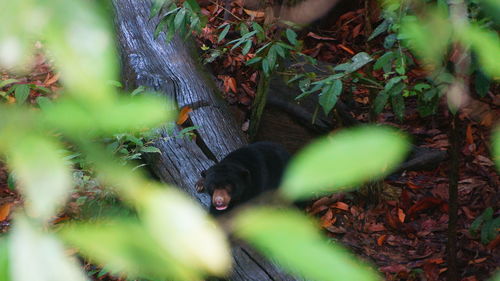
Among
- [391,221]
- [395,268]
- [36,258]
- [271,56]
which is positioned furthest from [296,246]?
[391,221]

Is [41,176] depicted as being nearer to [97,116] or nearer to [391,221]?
[97,116]

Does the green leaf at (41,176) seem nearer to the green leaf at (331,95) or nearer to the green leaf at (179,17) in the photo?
the green leaf at (331,95)

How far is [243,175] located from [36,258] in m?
4.21

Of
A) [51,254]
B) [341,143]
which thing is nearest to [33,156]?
[51,254]

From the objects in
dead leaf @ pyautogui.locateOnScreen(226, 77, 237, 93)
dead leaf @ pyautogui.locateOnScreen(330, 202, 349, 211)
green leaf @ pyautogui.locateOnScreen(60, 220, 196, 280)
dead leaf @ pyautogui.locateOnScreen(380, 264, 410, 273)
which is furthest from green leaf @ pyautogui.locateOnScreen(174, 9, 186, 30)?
green leaf @ pyautogui.locateOnScreen(60, 220, 196, 280)

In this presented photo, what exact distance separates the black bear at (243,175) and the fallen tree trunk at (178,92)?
0.82 ft

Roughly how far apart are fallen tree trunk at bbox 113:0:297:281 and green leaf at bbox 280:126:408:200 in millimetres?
3495

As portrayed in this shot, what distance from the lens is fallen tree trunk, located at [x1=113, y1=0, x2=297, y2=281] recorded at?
A: 4.90 m

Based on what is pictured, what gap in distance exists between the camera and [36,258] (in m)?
0.41

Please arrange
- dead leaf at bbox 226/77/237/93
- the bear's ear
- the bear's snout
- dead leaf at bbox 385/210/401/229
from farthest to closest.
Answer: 1. dead leaf at bbox 226/77/237/93
2. dead leaf at bbox 385/210/401/229
3. the bear's ear
4. the bear's snout

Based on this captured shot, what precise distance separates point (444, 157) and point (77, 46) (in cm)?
601

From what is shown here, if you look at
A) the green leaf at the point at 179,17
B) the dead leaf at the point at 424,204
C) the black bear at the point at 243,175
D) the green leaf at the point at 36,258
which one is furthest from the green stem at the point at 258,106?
the green leaf at the point at 36,258

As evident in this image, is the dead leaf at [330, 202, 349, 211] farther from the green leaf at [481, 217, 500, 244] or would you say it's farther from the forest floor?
the green leaf at [481, 217, 500, 244]

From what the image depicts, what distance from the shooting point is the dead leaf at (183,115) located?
5.16m
